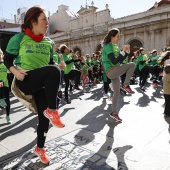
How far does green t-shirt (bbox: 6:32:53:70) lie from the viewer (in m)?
2.13

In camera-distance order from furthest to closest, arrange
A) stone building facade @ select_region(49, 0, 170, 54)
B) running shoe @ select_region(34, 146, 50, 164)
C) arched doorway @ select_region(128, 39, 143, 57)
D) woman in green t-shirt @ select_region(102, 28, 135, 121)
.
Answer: arched doorway @ select_region(128, 39, 143, 57) < stone building facade @ select_region(49, 0, 170, 54) < woman in green t-shirt @ select_region(102, 28, 135, 121) < running shoe @ select_region(34, 146, 50, 164)

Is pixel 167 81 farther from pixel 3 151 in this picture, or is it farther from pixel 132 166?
pixel 3 151

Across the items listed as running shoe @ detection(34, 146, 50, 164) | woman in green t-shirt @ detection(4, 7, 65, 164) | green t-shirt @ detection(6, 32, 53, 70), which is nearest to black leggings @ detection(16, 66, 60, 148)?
woman in green t-shirt @ detection(4, 7, 65, 164)

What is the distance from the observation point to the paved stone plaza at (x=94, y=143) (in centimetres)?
229

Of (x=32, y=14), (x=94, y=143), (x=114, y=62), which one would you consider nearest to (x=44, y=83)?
(x=32, y=14)

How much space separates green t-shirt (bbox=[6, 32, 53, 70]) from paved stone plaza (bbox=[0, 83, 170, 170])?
1192mm

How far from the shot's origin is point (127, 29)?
2486 cm

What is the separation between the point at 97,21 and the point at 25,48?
31376 millimetres

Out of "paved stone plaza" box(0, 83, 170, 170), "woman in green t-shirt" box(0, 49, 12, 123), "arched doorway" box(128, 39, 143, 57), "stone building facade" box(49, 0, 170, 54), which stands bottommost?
"paved stone plaza" box(0, 83, 170, 170)

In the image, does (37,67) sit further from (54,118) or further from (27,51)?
(54,118)

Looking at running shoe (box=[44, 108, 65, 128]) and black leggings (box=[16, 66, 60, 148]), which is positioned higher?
black leggings (box=[16, 66, 60, 148])

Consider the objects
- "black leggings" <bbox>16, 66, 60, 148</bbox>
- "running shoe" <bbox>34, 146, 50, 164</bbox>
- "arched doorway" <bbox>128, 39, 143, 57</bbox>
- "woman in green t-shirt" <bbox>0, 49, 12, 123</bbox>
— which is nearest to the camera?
"black leggings" <bbox>16, 66, 60, 148</bbox>

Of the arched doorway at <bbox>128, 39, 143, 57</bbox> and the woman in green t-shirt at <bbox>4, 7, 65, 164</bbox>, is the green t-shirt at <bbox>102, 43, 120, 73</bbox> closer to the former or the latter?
the woman in green t-shirt at <bbox>4, 7, 65, 164</bbox>

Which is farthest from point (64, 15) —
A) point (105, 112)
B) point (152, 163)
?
point (152, 163)
